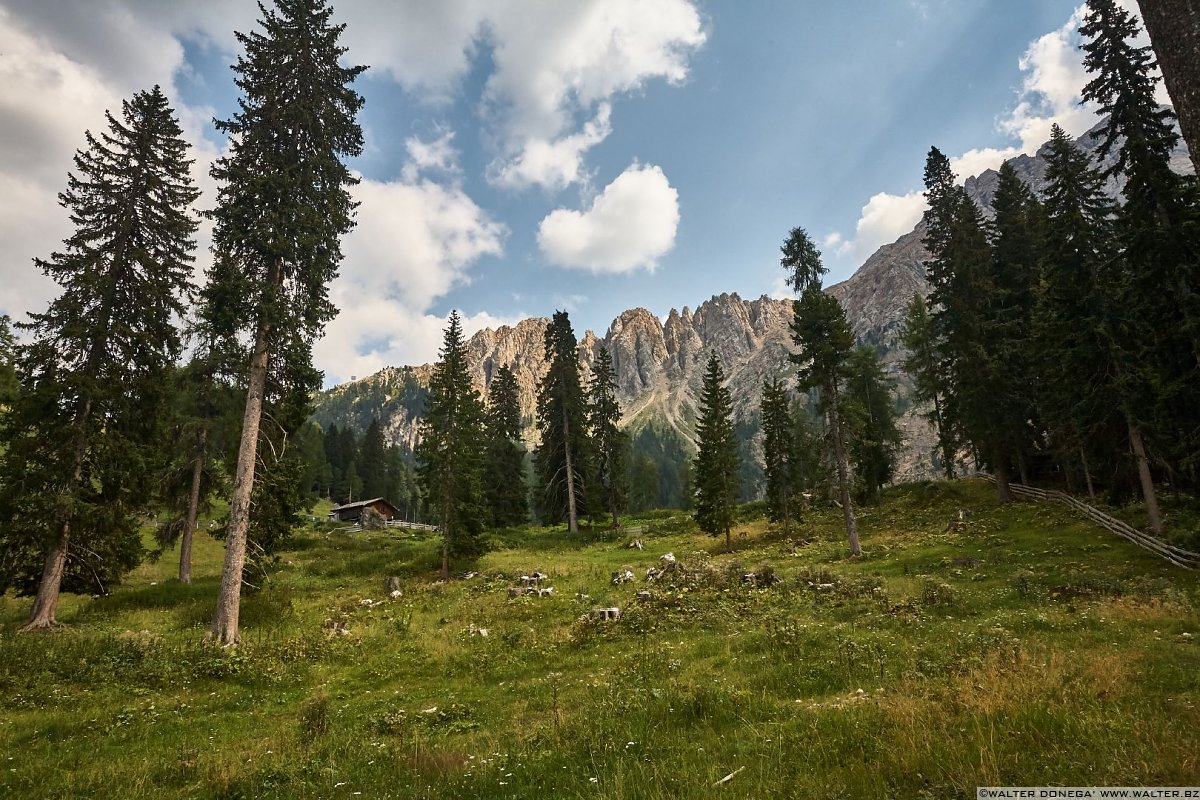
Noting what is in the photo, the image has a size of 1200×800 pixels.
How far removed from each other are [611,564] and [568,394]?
2015 centimetres

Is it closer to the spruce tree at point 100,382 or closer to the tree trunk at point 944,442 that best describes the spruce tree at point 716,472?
the tree trunk at point 944,442

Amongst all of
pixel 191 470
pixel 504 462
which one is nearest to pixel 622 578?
Result: pixel 191 470

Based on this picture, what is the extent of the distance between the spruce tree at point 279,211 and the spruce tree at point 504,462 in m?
37.4

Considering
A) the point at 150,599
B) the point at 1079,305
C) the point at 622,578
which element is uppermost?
the point at 1079,305

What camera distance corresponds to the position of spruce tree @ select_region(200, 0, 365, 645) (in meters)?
16.8

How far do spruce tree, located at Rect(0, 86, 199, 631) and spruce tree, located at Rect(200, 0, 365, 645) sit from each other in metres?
5.25

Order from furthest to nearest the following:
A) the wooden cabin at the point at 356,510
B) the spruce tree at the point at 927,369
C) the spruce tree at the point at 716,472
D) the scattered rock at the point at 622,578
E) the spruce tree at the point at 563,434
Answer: the wooden cabin at the point at 356,510 → the spruce tree at the point at 563,434 → the spruce tree at the point at 927,369 → the spruce tree at the point at 716,472 → the scattered rock at the point at 622,578

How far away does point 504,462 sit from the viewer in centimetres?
5778

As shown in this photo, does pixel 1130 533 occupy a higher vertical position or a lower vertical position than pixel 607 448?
lower

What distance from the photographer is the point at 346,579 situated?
31.5 meters

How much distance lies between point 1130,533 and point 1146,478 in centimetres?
240

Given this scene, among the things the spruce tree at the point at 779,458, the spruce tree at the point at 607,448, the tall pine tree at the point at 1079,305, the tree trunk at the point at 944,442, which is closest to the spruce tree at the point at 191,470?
the spruce tree at the point at 607,448

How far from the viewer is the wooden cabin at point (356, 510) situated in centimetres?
7525

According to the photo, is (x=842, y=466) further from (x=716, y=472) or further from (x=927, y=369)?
(x=927, y=369)
